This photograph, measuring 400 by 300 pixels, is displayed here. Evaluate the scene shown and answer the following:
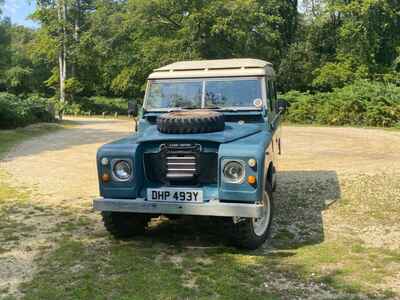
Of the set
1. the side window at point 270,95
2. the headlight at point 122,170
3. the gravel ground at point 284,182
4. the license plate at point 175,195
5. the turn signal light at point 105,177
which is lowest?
the gravel ground at point 284,182

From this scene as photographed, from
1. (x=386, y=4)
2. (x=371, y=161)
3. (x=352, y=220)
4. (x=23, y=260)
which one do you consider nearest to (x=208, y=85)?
(x=352, y=220)

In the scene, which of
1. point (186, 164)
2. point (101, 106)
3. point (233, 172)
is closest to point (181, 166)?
point (186, 164)

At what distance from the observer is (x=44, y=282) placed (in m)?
4.67

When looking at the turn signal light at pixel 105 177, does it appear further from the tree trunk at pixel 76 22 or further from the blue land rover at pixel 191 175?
the tree trunk at pixel 76 22

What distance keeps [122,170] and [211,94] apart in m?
1.94

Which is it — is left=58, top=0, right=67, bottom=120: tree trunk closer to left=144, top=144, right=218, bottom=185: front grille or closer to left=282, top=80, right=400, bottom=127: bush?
left=282, top=80, right=400, bottom=127: bush

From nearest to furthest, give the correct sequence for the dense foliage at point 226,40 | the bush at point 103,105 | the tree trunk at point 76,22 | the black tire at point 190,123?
the black tire at point 190,123, the dense foliage at point 226,40, the bush at point 103,105, the tree trunk at point 76,22

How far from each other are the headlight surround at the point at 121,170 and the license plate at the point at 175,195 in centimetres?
32

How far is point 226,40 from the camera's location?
1491 inches

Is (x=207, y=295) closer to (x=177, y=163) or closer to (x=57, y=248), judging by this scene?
(x=177, y=163)

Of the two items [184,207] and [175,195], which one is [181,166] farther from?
[184,207]

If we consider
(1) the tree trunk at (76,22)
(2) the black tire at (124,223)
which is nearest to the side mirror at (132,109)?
(2) the black tire at (124,223)

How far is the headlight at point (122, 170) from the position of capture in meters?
5.49

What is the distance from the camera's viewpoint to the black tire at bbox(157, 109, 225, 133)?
221 inches
